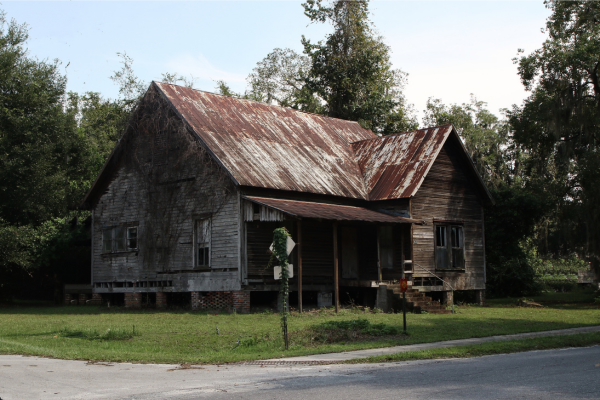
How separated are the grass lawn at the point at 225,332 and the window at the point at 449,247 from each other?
15.8ft

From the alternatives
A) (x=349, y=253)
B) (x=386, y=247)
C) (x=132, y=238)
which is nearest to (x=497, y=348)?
(x=386, y=247)

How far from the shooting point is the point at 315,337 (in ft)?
50.3

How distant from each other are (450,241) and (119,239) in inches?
560

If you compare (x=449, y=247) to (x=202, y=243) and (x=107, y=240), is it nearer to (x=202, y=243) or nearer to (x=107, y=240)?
(x=202, y=243)

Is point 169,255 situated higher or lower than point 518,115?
lower

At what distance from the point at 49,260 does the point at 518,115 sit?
25006mm

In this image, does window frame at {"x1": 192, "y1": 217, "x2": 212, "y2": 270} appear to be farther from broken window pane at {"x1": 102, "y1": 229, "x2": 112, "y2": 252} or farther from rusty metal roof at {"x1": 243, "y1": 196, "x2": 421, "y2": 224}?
broken window pane at {"x1": 102, "y1": 229, "x2": 112, "y2": 252}

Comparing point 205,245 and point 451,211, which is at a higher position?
point 451,211

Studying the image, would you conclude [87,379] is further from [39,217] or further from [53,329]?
[39,217]

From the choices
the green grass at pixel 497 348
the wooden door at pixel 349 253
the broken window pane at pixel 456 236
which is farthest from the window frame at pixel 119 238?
the green grass at pixel 497 348

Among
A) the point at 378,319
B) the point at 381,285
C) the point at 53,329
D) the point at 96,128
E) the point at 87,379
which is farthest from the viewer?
the point at 96,128

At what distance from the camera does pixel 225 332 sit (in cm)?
1655

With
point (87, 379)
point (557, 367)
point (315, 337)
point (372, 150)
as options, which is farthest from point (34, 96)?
point (557, 367)

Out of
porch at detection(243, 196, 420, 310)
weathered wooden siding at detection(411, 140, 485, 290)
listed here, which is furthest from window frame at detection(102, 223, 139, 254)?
weathered wooden siding at detection(411, 140, 485, 290)
